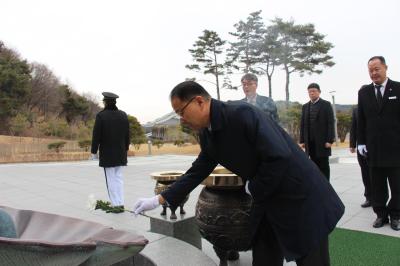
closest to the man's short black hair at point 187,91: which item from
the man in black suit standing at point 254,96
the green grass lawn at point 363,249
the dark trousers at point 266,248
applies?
the dark trousers at point 266,248

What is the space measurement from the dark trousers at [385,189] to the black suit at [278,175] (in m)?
2.46

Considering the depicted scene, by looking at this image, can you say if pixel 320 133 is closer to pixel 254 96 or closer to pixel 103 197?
pixel 254 96

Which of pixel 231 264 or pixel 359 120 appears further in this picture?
pixel 359 120

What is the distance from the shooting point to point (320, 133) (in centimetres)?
538

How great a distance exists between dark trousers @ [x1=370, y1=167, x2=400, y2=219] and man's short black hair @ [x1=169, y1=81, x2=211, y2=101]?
3.01m

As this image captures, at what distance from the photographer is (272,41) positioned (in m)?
26.6

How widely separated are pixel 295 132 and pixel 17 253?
26.6 meters

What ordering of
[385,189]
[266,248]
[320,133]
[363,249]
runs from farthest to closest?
[320,133]
[385,189]
[363,249]
[266,248]

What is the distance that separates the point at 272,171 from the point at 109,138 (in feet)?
12.9

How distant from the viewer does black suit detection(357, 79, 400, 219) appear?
3.88m

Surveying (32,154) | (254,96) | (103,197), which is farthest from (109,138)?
(32,154)

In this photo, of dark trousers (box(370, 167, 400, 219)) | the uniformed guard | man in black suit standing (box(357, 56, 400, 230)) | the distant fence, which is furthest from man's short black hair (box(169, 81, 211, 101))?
the distant fence

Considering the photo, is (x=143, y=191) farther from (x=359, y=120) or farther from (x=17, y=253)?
(x=17, y=253)

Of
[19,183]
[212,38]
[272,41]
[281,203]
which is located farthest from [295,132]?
[281,203]
